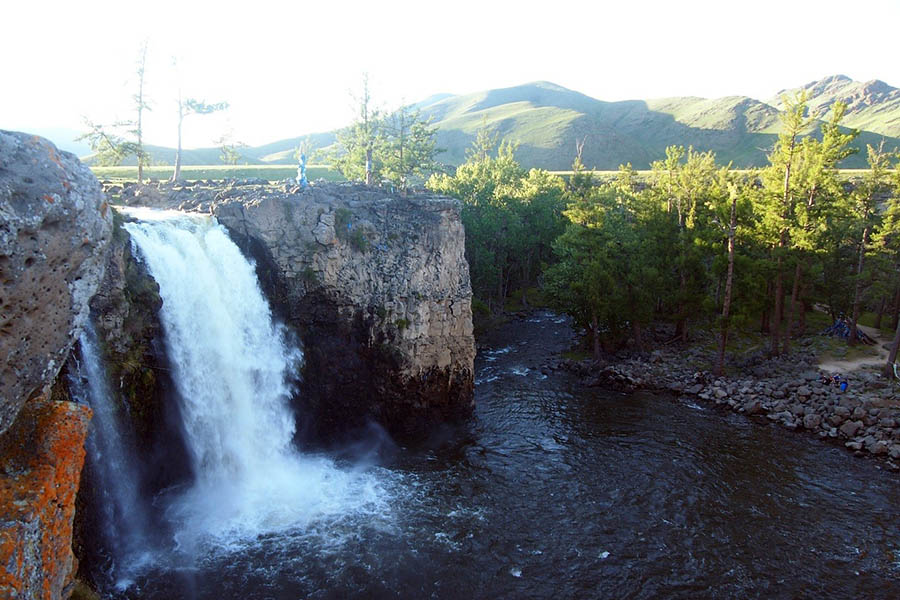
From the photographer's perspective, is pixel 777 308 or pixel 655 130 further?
pixel 655 130

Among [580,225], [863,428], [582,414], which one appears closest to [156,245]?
[582,414]

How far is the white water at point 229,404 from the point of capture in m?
20.6

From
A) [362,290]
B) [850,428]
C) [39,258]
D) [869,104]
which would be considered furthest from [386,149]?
[869,104]

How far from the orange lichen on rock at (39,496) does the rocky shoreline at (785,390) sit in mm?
31714

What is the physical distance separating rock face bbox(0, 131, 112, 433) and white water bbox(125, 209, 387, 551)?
40.7 feet

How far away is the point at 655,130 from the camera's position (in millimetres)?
165000

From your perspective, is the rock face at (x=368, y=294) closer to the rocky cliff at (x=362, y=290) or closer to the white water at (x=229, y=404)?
the rocky cliff at (x=362, y=290)

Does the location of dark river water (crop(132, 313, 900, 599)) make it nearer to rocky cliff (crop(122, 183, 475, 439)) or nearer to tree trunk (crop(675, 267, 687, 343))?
rocky cliff (crop(122, 183, 475, 439))

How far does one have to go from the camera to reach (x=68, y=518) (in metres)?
9.79

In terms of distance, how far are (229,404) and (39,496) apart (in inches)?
569

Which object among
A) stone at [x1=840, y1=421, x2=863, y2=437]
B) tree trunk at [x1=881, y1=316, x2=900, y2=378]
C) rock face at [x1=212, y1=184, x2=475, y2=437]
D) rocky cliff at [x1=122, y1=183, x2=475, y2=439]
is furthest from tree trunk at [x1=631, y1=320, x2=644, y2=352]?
rock face at [x1=212, y1=184, x2=475, y2=437]

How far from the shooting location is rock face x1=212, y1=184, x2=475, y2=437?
88.0 ft

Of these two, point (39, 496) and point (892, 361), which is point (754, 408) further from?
point (39, 496)

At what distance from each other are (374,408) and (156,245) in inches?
518
